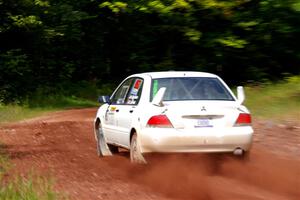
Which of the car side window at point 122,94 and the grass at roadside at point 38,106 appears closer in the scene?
the car side window at point 122,94

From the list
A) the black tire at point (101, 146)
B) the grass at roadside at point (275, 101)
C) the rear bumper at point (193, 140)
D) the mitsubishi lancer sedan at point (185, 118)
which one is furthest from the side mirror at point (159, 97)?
the grass at roadside at point (275, 101)

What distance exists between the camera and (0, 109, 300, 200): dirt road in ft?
26.9

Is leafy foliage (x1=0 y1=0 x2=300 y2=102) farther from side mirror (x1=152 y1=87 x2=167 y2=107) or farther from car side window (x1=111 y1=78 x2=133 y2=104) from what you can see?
side mirror (x1=152 y1=87 x2=167 y2=107)

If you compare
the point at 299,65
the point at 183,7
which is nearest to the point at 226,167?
the point at 183,7

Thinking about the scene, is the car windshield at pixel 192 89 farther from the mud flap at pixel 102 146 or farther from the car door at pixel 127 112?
the mud flap at pixel 102 146

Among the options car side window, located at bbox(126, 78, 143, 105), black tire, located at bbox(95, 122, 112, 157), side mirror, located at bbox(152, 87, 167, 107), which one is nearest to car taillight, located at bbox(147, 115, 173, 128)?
side mirror, located at bbox(152, 87, 167, 107)

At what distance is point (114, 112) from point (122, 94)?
0.34 metres

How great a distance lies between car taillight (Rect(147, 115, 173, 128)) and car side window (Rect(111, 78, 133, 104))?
1747 mm

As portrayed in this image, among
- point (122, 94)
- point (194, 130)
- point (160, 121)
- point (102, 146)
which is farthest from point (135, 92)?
point (102, 146)

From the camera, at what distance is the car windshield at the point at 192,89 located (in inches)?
396

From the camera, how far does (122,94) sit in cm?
1171

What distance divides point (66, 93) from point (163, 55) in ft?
16.3

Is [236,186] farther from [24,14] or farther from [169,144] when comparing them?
[24,14]

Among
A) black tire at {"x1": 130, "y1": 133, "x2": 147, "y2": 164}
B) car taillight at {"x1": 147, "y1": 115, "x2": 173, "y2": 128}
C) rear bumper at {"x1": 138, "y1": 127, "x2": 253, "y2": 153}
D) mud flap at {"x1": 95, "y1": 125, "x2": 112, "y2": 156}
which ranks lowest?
mud flap at {"x1": 95, "y1": 125, "x2": 112, "y2": 156}
